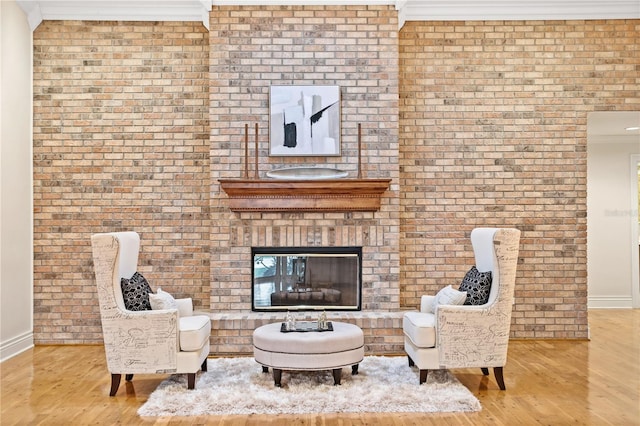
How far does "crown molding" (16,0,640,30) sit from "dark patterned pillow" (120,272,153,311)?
2.76 metres

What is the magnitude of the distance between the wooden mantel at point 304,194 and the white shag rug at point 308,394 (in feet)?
5.00

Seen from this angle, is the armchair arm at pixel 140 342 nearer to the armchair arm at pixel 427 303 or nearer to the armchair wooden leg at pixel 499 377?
the armchair arm at pixel 427 303

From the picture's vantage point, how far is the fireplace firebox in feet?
16.4

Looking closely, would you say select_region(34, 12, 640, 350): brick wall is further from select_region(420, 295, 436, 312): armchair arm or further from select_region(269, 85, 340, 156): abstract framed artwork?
select_region(420, 295, 436, 312): armchair arm

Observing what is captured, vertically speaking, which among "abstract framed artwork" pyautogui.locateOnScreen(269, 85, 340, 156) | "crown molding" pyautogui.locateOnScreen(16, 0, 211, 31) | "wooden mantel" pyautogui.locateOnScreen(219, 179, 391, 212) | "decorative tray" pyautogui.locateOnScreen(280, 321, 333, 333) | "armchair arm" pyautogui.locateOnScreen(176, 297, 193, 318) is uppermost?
"crown molding" pyautogui.locateOnScreen(16, 0, 211, 31)

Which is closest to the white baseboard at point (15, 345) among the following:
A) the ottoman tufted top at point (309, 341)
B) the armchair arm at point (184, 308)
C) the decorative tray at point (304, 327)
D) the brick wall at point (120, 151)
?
the brick wall at point (120, 151)

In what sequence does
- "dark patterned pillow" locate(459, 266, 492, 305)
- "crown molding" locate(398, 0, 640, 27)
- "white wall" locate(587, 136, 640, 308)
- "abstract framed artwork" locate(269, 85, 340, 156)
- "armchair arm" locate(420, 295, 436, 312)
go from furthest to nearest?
"white wall" locate(587, 136, 640, 308)
"crown molding" locate(398, 0, 640, 27)
"abstract framed artwork" locate(269, 85, 340, 156)
"armchair arm" locate(420, 295, 436, 312)
"dark patterned pillow" locate(459, 266, 492, 305)

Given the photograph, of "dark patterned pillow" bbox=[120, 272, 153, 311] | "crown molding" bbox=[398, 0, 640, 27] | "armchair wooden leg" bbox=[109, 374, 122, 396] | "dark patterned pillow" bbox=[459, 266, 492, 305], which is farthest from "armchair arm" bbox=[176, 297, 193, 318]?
"crown molding" bbox=[398, 0, 640, 27]

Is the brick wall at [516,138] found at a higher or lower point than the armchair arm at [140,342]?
higher

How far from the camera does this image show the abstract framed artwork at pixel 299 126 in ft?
16.3

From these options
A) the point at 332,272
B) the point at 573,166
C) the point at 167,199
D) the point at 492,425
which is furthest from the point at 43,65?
the point at 573,166

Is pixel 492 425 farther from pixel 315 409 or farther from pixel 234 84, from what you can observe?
pixel 234 84

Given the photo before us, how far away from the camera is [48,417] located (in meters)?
3.15

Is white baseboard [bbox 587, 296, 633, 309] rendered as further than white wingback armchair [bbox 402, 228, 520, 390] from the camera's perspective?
Yes
